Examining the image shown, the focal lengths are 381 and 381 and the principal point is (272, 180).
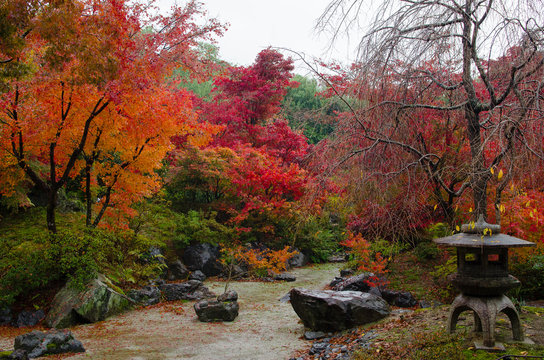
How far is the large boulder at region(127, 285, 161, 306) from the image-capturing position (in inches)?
336

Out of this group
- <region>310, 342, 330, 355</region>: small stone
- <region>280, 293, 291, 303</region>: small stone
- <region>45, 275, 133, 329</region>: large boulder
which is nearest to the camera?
<region>310, 342, 330, 355</region>: small stone

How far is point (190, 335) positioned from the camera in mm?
6414

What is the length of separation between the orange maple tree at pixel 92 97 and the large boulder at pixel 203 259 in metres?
3.29

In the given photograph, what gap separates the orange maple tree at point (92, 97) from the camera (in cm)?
583

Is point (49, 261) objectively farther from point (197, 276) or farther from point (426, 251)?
point (426, 251)

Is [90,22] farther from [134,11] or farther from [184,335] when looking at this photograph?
[184,335]

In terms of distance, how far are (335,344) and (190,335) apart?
8.05 ft

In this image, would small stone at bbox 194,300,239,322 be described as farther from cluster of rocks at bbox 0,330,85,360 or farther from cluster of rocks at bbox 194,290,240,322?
Result: cluster of rocks at bbox 0,330,85,360

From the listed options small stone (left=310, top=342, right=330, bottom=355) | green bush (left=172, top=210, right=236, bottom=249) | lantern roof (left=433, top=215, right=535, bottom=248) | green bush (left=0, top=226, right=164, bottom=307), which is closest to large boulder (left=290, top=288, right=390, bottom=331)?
A: small stone (left=310, top=342, right=330, bottom=355)

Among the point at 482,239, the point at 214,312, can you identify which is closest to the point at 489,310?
the point at 482,239

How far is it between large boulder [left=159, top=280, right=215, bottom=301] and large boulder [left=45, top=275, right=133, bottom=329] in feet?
4.41

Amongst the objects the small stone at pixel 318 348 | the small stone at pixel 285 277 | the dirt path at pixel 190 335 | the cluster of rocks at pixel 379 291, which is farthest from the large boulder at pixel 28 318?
the small stone at pixel 285 277

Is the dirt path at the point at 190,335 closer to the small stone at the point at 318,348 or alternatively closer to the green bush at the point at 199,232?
the small stone at the point at 318,348

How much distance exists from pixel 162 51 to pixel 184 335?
684 cm
